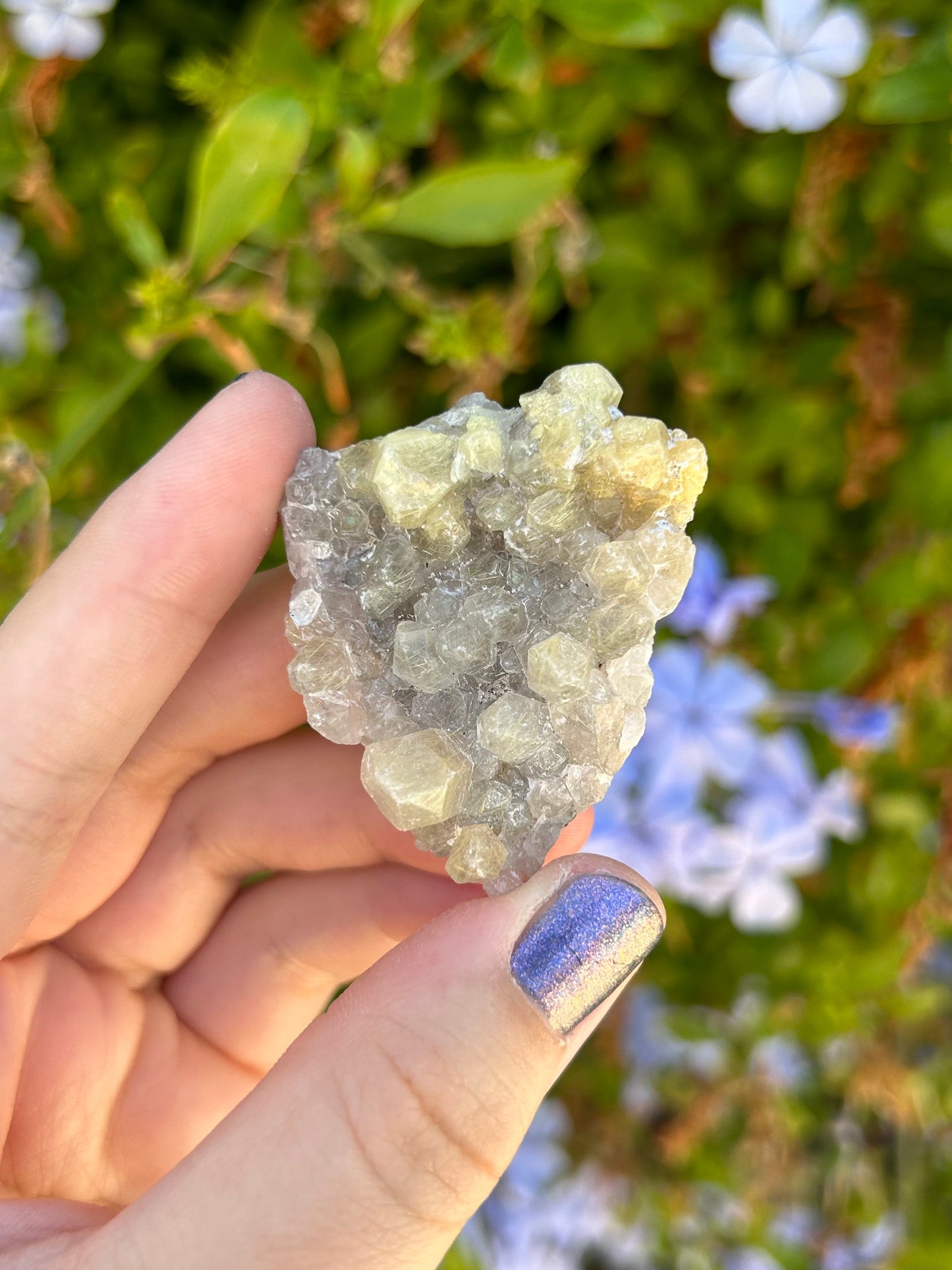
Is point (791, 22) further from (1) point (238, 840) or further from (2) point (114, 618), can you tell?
(1) point (238, 840)

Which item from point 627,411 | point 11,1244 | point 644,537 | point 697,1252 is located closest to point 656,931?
point 644,537

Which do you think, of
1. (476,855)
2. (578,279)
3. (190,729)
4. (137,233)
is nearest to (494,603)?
(476,855)

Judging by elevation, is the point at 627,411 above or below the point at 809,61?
below

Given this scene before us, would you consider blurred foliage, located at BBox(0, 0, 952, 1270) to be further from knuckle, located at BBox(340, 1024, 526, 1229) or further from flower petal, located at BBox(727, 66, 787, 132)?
knuckle, located at BBox(340, 1024, 526, 1229)

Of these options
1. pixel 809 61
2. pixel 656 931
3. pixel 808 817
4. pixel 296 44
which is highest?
pixel 296 44

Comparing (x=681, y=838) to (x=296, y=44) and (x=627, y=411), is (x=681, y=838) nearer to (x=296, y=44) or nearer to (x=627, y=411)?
(x=627, y=411)

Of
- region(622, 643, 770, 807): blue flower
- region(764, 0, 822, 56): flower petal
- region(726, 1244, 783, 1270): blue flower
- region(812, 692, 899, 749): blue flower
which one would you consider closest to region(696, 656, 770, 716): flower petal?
region(622, 643, 770, 807): blue flower

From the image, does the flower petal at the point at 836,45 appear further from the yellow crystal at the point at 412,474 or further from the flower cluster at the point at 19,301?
the flower cluster at the point at 19,301
